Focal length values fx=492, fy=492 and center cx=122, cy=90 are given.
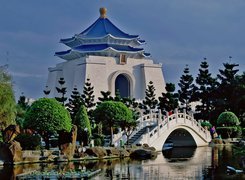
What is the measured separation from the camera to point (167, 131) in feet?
97.2

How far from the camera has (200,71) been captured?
45.2 m

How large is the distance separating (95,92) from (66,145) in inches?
866

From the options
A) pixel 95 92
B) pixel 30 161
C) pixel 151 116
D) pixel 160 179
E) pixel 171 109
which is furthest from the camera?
pixel 95 92

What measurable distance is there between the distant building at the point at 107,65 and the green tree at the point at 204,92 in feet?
14.5

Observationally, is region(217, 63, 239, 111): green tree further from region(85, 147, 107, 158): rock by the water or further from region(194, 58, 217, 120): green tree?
region(85, 147, 107, 158): rock by the water

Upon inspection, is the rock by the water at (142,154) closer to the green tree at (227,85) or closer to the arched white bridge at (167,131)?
the arched white bridge at (167,131)

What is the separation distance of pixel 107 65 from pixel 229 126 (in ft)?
44.1

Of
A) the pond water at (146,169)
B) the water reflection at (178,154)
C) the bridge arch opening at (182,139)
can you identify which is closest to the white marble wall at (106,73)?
the bridge arch opening at (182,139)

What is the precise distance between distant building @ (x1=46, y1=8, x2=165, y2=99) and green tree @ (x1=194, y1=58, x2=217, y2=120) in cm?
442

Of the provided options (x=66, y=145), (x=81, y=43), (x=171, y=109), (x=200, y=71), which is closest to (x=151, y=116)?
(x=171, y=109)

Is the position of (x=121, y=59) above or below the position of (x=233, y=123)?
above

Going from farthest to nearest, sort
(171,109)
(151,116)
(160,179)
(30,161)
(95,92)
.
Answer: (95,92), (171,109), (151,116), (30,161), (160,179)

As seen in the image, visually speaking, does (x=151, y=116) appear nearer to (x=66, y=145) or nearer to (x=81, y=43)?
(x=66, y=145)

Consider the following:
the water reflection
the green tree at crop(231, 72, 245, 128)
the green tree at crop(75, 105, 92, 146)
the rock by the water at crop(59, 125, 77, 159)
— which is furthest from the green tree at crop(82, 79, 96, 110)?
the rock by the water at crop(59, 125, 77, 159)
